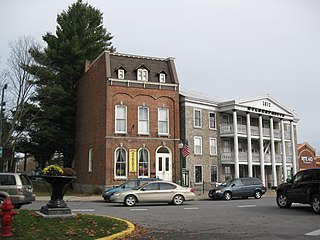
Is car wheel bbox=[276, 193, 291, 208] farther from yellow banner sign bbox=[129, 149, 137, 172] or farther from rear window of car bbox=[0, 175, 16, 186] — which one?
yellow banner sign bbox=[129, 149, 137, 172]

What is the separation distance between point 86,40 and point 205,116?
17060mm

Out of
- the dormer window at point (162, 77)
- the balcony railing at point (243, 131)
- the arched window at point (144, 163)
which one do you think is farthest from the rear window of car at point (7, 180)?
the balcony railing at point (243, 131)

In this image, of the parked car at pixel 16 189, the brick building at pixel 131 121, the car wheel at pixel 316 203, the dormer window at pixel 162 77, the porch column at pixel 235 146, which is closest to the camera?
the car wheel at pixel 316 203

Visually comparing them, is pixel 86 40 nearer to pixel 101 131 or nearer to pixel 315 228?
pixel 101 131

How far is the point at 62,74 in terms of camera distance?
4172cm

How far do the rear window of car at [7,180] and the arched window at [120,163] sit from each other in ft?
47.5

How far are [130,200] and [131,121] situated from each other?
12.7 m

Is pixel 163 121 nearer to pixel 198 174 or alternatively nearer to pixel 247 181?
pixel 198 174

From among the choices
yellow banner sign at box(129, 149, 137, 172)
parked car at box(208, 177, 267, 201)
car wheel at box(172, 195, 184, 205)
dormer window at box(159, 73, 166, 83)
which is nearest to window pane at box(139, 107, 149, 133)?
yellow banner sign at box(129, 149, 137, 172)

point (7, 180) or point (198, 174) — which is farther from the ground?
point (198, 174)

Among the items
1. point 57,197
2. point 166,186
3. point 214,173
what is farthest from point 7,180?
point 214,173

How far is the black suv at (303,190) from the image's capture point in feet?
52.6

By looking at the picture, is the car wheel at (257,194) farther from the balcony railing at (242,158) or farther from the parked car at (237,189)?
the balcony railing at (242,158)

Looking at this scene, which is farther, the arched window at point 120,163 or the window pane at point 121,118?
the window pane at point 121,118
